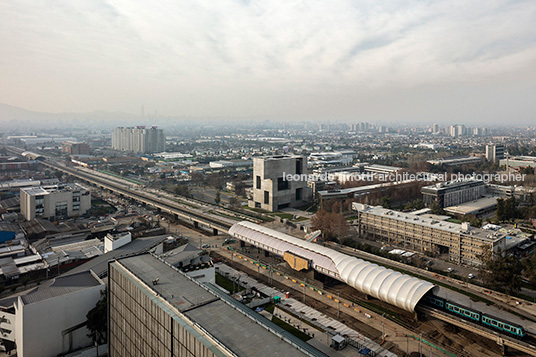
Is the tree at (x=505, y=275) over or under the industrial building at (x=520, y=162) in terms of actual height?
under

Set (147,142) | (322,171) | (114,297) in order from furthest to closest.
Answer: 1. (147,142)
2. (322,171)
3. (114,297)

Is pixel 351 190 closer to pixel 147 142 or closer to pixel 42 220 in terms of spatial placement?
pixel 42 220

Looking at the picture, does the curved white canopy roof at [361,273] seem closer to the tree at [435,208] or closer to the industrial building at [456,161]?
the tree at [435,208]

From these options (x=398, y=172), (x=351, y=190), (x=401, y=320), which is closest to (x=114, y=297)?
(x=401, y=320)

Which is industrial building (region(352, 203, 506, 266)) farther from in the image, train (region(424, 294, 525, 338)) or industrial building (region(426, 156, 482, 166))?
industrial building (region(426, 156, 482, 166))

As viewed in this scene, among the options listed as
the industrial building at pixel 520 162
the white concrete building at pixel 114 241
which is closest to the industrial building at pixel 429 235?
the white concrete building at pixel 114 241

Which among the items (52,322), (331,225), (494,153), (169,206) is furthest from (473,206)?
(494,153)
